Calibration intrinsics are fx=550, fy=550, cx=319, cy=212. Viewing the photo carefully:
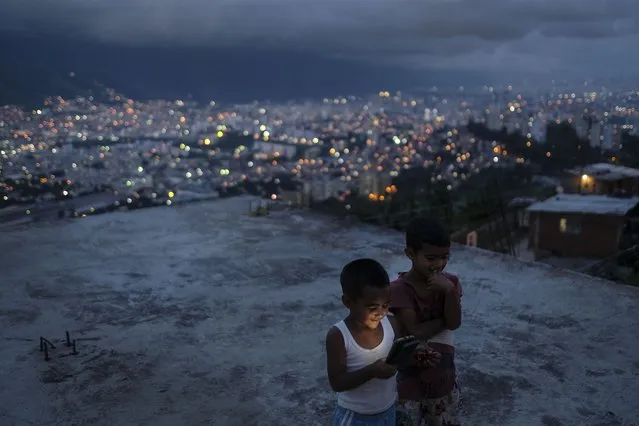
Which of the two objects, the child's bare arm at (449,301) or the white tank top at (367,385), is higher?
the child's bare arm at (449,301)

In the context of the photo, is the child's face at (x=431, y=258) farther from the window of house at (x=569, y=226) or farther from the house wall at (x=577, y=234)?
the window of house at (x=569, y=226)

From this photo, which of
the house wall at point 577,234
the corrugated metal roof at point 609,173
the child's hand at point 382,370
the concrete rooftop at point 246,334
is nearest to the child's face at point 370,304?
the child's hand at point 382,370

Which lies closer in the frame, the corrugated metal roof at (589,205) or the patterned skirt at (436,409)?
the patterned skirt at (436,409)

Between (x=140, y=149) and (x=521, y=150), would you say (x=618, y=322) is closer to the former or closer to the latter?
(x=140, y=149)

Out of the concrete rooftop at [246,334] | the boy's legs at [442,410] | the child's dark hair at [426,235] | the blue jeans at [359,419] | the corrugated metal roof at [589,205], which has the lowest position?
the corrugated metal roof at [589,205]

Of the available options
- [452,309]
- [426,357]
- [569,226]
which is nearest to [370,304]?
[426,357]

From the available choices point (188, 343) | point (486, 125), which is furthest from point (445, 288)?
point (486, 125)

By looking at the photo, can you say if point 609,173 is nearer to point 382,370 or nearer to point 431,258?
point 431,258
